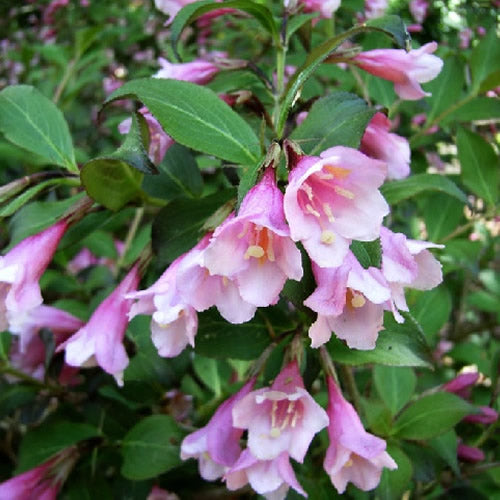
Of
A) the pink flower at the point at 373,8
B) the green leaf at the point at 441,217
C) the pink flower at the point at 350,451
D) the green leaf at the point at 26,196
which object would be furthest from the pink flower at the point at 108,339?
the pink flower at the point at 373,8

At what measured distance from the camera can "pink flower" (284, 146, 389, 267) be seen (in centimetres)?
55

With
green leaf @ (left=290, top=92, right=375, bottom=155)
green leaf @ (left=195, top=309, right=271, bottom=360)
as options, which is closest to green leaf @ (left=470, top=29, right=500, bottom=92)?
green leaf @ (left=290, top=92, right=375, bottom=155)

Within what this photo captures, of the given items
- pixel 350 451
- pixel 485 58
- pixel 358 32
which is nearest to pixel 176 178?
pixel 358 32

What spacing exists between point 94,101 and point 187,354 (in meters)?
2.12

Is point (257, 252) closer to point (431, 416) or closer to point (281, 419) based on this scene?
point (281, 419)

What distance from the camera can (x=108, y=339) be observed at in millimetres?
801

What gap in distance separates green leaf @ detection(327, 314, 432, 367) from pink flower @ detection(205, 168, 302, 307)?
216mm


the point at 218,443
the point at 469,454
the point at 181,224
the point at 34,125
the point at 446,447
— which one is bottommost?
the point at 469,454

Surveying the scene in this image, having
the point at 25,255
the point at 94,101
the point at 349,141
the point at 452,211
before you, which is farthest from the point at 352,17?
the point at 94,101

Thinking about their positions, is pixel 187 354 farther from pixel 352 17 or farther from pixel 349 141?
pixel 352 17

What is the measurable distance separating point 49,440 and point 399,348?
0.73 metres

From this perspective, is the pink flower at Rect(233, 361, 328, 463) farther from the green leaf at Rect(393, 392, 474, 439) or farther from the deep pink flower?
the deep pink flower

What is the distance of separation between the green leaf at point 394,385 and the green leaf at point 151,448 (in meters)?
0.38

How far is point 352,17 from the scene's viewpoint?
63.0 inches
